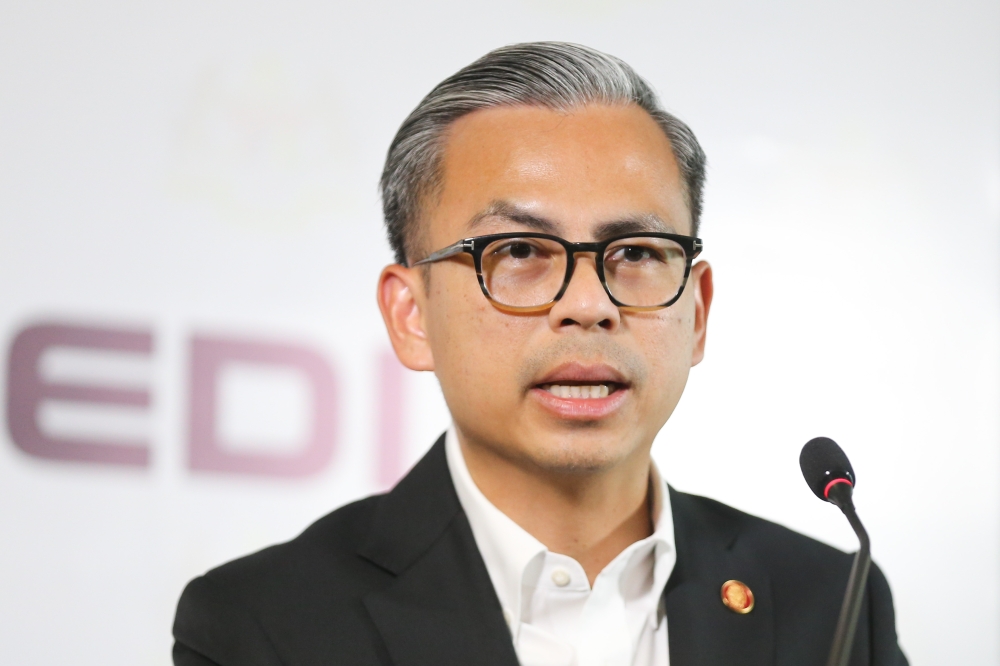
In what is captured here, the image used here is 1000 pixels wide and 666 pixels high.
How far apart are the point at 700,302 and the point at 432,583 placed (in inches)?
28.3

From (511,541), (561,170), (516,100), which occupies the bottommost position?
(511,541)

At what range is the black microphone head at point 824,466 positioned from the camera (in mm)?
1487

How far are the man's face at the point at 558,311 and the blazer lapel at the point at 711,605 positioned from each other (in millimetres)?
259

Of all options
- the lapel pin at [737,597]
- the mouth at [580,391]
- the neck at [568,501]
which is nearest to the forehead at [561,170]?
the mouth at [580,391]

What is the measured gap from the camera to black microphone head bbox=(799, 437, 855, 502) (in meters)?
1.49

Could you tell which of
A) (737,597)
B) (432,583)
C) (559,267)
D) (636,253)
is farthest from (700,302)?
(432,583)

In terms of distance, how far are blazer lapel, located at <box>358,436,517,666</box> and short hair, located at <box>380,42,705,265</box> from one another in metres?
0.44

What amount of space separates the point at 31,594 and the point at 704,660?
4.34 ft

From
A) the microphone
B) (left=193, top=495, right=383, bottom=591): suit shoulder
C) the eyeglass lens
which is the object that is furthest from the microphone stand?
(left=193, top=495, right=383, bottom=591): suit shoulder

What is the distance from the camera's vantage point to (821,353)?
2.87m

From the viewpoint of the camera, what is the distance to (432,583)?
1789 mm

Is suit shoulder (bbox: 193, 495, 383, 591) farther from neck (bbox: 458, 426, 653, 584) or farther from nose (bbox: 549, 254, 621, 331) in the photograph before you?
nose (bbox: 549, 254, 621, 331)

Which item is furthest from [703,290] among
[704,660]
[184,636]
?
[184,636]

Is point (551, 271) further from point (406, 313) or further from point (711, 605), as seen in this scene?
point (711, 605)
